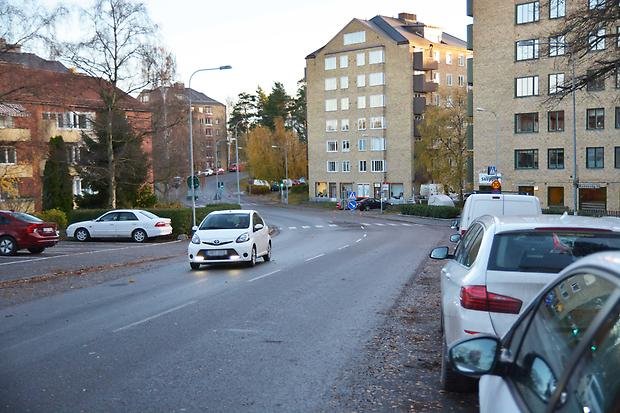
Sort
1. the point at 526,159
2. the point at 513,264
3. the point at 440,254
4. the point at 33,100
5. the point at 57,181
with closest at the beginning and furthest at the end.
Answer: the point at 513,264, the point at 440,254, the point at 33,100, the point at 57,181, the point at 526,159

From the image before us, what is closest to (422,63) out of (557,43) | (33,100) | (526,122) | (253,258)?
(526,122)

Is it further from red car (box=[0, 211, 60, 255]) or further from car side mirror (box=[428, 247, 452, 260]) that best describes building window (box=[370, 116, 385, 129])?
car side mirror (box=[428, 247, 452, 260])

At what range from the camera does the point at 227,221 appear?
1984 centimetres

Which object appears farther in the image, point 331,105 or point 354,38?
point 331,105

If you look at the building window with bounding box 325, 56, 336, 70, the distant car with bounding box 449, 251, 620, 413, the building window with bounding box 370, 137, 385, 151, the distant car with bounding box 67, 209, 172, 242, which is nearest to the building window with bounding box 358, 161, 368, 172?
the building window with bounding box 370, 137, 385, 151

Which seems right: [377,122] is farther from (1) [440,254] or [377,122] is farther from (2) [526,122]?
(1) [440,254]

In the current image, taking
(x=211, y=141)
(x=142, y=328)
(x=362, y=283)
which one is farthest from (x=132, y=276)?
(x=211, y=141)

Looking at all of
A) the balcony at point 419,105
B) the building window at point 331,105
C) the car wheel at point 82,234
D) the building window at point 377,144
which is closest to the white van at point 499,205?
the car wheel at point 82,234

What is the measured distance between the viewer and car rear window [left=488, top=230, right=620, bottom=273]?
5.68 meters

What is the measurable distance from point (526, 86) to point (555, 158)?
21.5 ft

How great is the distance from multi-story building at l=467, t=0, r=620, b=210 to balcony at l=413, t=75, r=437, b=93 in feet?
49.3

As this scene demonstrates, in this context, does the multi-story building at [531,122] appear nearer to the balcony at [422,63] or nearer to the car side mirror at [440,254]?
the balcony at [422,63]

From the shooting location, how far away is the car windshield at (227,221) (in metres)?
19.7

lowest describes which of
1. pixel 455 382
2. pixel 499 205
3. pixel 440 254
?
pixel 455 382
